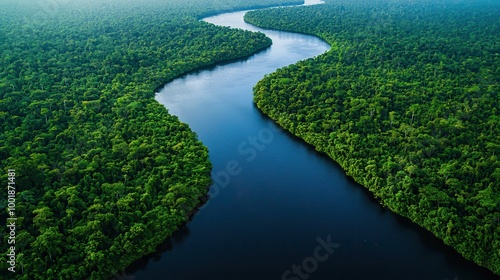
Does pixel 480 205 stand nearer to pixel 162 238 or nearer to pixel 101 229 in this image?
pixel 162 238

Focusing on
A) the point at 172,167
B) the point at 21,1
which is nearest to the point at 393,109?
the point at 172,167

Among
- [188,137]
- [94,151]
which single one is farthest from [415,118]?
[94,151]

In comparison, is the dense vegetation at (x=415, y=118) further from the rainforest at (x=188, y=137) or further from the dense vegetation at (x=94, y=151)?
the dense vegetation at (x=94, y=151)

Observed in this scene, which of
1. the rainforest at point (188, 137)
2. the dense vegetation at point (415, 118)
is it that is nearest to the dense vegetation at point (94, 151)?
the rainforest at point (188, 137)

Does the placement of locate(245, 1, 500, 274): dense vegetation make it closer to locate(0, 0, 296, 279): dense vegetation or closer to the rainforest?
the rainforest

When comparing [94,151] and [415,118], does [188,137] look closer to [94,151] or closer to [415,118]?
[94,151]
